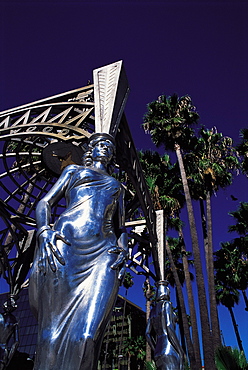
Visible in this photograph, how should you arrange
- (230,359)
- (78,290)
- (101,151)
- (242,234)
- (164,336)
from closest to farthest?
1. (78,290)
2. (101,151)
3. (164,336)
4. (230,359)
5. (242,234)

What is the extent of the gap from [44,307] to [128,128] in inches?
208

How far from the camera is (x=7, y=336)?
654cm

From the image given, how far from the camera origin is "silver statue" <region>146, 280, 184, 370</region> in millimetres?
4978

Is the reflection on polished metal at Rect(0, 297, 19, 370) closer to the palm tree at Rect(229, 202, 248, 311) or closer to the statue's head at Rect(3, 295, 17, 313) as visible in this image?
the statue's head at Rect(3, 295, 17, 313)

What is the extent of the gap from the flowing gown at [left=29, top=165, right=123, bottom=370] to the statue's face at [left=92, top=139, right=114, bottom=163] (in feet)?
1.84

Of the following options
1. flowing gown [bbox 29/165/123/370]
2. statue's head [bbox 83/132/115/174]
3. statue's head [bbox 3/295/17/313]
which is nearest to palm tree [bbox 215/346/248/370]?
statue's head [bbox 3/295/17/313]

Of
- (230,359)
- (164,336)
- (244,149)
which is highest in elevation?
(244,149)

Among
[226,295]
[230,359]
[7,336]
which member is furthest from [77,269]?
[226,295]

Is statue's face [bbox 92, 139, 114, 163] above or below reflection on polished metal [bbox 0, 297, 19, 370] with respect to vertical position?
above

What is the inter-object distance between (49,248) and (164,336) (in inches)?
152

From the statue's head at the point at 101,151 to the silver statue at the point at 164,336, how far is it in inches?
132

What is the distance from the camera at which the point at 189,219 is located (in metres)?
16.2

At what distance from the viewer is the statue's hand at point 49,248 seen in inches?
83.4

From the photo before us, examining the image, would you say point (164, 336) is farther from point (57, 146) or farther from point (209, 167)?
point (209, 167)
